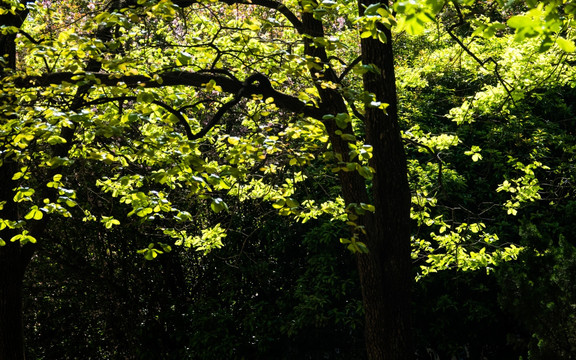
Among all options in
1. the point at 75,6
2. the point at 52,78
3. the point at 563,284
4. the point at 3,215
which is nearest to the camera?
the point at 52,78

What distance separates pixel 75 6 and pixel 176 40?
2560mm

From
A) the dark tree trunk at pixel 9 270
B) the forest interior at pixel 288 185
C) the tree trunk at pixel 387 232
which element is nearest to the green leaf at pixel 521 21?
the forest interior at pixel 288 185

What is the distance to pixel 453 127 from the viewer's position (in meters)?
7.75

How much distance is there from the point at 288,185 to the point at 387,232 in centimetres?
118

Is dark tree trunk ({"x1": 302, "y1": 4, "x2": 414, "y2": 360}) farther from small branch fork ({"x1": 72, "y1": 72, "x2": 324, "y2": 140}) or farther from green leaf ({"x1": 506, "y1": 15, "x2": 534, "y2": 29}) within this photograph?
green leaf ({"x1": 506, "y1": 15, "x2": 534, "y2": 29})

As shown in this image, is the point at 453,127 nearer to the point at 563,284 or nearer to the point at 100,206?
the point at 563,284

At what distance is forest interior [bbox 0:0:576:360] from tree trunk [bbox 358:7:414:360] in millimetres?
17

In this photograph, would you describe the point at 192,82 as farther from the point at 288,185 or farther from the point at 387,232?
the point at 387,232

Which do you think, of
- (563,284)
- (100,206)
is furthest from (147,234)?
(563,284)

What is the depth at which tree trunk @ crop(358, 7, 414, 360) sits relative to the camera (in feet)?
15.1

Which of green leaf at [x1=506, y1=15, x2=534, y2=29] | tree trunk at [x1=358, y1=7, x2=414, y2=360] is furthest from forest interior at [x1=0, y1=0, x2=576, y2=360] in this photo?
Result: green leaf at [x1=506, y1=15, x2=534, y2=29]

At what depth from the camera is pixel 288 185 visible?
392cm

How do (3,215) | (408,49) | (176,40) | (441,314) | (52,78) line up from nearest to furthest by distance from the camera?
(52,78)
(3,215)
(441,314)
(176,40)
(408,49)

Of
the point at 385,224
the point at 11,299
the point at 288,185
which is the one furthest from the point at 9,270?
the point at 385,224
